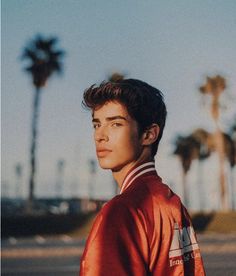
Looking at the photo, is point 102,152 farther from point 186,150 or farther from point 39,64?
point 186,150

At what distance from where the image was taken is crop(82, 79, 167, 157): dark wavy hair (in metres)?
1.74

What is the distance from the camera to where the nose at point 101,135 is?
1716 mm

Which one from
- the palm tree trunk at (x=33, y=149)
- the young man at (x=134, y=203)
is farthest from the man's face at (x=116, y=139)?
the palm tree trunk at (x=33, y=149)

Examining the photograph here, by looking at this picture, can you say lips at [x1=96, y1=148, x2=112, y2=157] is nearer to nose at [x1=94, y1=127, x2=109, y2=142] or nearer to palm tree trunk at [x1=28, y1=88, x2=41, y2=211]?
nose at [x1=94, y1=127, x2=109, y2=142]

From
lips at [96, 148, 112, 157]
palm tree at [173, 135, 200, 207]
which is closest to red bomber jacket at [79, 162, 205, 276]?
lips at [96, 148, 112, 157]

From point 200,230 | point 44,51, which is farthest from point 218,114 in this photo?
point 44,51

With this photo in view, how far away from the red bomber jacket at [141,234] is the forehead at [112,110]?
20 cm

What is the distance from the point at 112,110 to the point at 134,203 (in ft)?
1.27

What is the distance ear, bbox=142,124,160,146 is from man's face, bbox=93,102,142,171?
0.03m

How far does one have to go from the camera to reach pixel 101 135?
1.73 metres

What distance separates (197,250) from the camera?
1867 mm

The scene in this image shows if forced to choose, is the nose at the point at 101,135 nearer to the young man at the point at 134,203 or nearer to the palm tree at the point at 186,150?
the young man at the point at 134,203

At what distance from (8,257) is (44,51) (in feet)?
72.4

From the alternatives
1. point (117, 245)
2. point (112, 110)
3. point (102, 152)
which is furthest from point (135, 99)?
point (117, 245)
